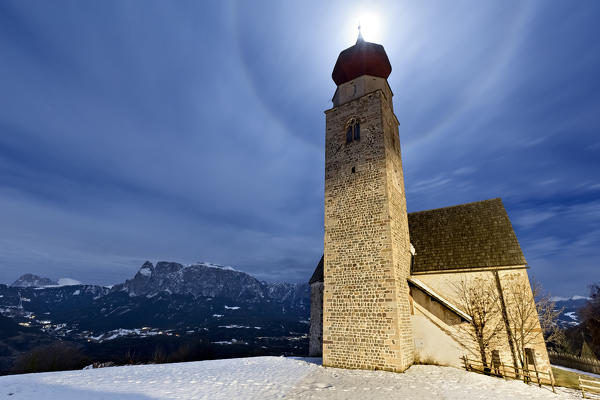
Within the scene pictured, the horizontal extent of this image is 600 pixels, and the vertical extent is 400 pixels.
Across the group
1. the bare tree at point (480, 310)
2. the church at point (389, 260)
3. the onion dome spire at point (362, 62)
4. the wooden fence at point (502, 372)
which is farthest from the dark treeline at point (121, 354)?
the onion dome spire at point (362, 62)

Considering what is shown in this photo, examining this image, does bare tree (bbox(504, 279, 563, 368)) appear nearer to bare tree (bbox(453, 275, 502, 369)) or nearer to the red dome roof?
bare tree (bbox(453, 275, 502, 369))

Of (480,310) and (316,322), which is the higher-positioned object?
(480,310)

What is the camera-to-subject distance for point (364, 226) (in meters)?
14.2

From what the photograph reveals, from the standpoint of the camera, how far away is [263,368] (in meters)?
12.4

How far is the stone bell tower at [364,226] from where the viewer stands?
12438 millimetres

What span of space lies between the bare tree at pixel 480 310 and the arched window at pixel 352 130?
9764 millimetres

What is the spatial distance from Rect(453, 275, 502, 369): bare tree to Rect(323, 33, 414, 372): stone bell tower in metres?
2.78

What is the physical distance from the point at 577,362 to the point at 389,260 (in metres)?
24.9

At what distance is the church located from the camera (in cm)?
1266

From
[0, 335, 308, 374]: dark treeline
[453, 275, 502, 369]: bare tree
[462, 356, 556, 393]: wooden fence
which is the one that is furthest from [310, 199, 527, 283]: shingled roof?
[0, 335, 308, 374]: dark treeline

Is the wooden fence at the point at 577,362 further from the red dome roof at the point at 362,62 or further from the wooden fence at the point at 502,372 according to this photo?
the red dome roof at the point at 362,62

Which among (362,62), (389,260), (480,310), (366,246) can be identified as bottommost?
(480,310)

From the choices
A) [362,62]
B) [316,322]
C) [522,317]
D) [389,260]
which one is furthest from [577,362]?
[362,62]

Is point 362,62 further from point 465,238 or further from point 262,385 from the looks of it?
point 262,385
